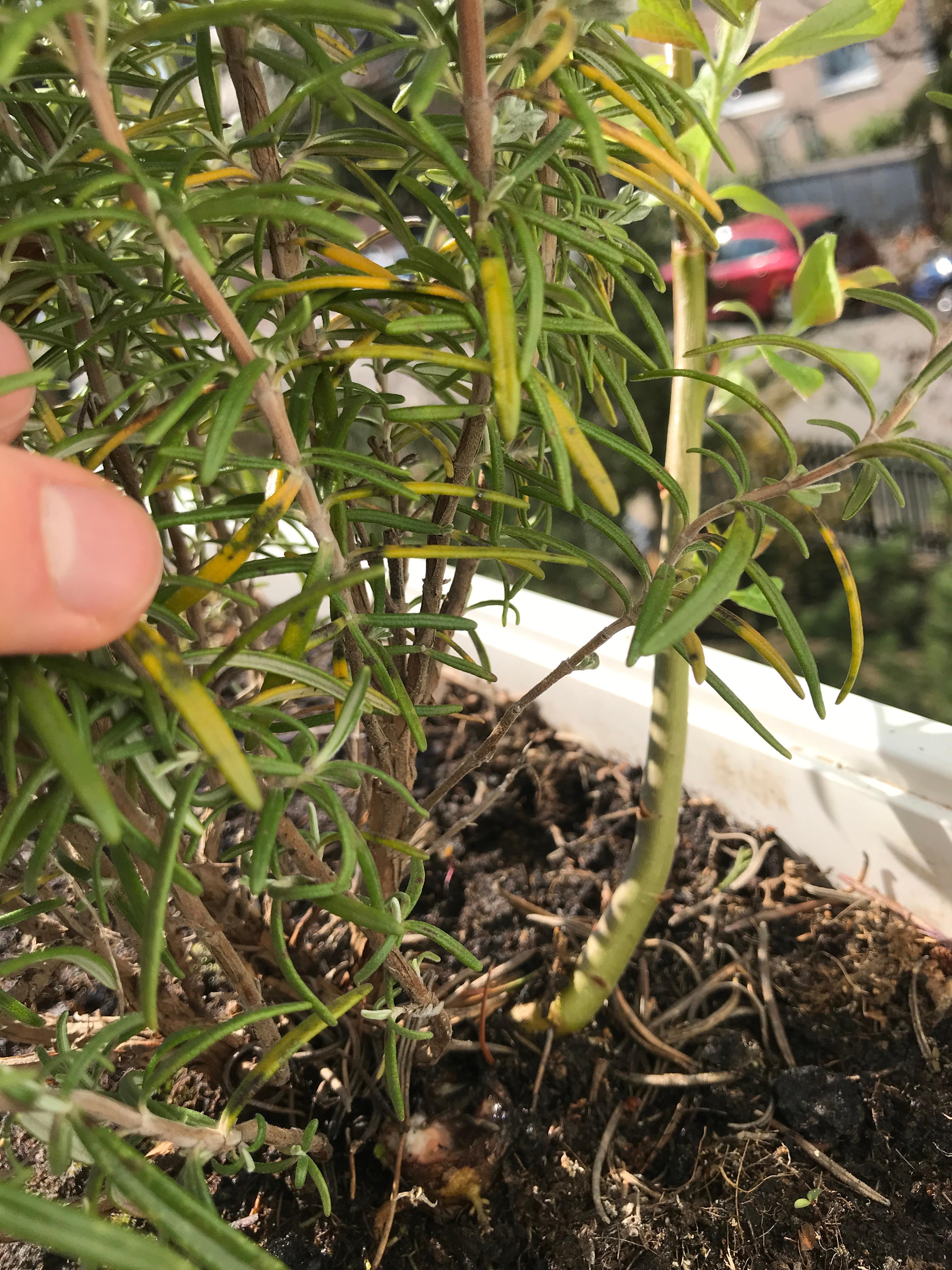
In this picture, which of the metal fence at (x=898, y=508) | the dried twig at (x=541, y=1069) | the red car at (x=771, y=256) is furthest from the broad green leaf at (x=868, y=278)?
the red car at (x=771, y=256)

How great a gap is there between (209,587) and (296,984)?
0.17m

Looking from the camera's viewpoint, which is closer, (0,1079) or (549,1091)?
(0,1079)

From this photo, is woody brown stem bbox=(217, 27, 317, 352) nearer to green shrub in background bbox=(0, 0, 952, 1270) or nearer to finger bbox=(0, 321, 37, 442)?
green shrub in background bbox=(0, 0, 952, 1270)

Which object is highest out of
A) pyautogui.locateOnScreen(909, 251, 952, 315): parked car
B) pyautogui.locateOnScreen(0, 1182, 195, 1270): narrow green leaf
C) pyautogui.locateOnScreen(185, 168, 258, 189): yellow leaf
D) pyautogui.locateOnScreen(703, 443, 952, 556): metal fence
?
pyautogui.locateOnScreen(185, 168, 258, 189): yellow leaf

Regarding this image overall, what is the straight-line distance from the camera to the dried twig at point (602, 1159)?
55 centimetres

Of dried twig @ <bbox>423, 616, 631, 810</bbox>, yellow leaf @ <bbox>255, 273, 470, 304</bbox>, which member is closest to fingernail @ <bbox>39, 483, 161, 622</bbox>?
yellow leaf @ <bbox>255, 273, 470, 304</bbox>

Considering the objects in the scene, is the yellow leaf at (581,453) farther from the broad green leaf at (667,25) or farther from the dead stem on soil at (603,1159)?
the dead stem on soil at (603,1159)

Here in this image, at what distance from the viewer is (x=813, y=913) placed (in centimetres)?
72

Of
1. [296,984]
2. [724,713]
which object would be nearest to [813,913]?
[724,713]

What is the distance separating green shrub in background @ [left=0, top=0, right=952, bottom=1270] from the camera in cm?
27

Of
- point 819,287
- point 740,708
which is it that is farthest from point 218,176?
point 819,287

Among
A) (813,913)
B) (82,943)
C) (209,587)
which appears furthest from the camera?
(813,913)

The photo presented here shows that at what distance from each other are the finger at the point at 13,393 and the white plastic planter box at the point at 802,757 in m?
0.63

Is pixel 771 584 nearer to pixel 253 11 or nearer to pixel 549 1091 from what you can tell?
pixel 253 11
